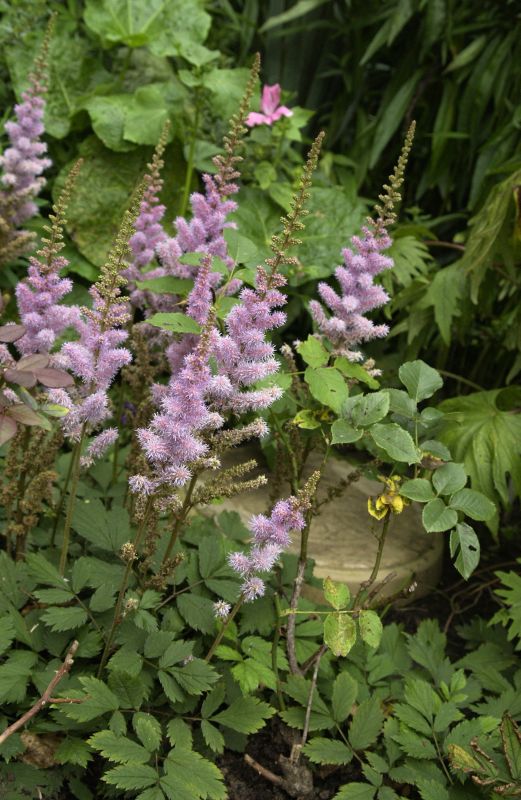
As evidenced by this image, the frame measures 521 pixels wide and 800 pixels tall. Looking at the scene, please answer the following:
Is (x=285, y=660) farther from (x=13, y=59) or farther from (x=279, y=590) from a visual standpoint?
(x=13, y=59)

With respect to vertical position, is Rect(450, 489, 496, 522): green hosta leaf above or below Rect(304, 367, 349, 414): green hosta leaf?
below

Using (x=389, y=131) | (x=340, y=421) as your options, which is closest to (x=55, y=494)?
(x=340, y=421)

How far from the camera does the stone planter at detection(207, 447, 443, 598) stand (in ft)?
7.93

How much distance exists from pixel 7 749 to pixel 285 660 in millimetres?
593

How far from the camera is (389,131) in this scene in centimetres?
348

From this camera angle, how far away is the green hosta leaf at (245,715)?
4.93 ft

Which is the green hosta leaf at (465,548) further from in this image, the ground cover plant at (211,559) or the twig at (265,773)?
the twig at (265,773)

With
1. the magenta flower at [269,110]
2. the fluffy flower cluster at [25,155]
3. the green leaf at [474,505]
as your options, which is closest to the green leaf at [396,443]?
the green leaf at [474,505]

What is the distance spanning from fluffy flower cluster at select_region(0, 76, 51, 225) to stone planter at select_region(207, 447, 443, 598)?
1149mm

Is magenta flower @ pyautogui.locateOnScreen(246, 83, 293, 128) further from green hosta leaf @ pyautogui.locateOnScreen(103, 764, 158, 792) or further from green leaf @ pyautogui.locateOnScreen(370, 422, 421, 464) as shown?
green hosta leaf @ pyautogui.locateOnScreen(103, 764, 158, 792)

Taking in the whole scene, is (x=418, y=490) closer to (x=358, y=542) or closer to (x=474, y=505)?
(x=474, y=505)

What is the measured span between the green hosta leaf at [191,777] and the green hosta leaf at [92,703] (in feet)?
0.45

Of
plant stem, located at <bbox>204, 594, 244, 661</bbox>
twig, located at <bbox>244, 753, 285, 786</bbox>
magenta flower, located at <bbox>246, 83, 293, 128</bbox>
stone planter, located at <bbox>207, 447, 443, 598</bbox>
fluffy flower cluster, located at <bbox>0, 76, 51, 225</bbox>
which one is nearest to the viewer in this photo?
plant stem, located at <bbox>204, 594, 244, 661</bbox>

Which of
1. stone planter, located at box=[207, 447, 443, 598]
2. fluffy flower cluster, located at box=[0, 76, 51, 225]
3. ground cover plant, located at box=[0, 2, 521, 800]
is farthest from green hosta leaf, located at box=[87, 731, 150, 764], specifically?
fluffy flower cluster, located at box=[0, 76, 51, 225]
